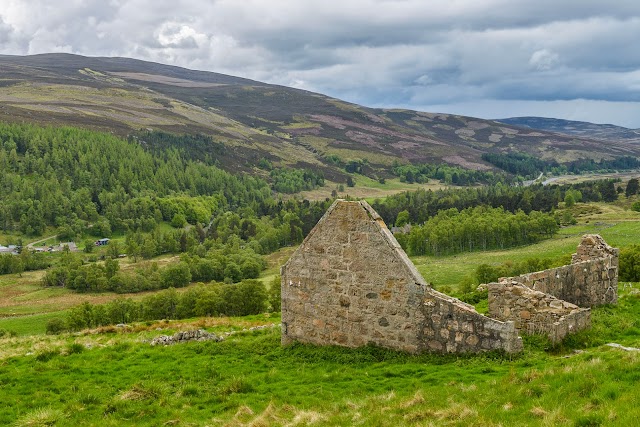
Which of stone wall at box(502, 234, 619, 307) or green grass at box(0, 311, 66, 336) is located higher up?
stone wall at box(502, 234, 619, 307)

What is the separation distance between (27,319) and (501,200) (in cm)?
12402

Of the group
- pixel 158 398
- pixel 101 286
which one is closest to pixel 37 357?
pixel 158 398

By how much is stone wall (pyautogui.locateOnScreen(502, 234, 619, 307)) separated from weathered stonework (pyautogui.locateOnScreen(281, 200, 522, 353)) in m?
5.84

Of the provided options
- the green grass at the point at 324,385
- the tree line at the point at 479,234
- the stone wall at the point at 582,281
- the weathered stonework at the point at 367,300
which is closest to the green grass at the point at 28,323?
the green grass at the point at 324,385

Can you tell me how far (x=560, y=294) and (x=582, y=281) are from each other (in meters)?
1.35

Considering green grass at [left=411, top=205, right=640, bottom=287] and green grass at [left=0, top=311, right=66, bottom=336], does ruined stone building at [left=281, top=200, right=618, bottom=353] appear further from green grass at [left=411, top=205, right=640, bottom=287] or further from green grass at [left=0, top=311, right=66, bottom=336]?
green grass at [left=411, top=205, right=640, bottom=287]

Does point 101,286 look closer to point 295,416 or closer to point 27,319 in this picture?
point 27,319

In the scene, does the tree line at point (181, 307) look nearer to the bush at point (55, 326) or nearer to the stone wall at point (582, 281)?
the bush at point (55, 326)

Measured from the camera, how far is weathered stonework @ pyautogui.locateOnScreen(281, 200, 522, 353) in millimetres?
17766

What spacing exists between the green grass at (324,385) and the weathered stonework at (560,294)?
33.3 inches

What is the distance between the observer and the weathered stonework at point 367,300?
58.3 ft

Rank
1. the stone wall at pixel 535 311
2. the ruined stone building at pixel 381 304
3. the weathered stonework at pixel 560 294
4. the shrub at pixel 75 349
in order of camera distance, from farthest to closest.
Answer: the shrub at pixel 75 349
the weathered stonework at pixel 560 294
the stone wall at pixel 535 311
the ruined stone building at pixel 381 304

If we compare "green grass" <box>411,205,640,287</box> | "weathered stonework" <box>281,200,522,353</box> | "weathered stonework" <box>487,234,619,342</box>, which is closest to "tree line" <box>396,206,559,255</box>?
"green grass" <box>411,205,640,287</box>

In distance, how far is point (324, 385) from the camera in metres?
16.5
